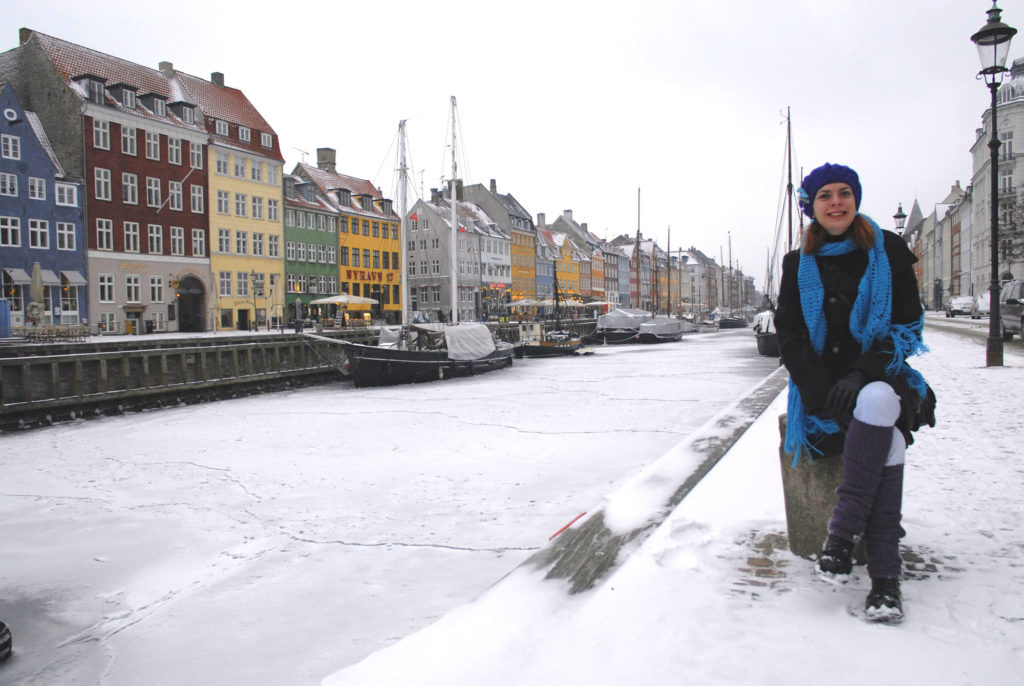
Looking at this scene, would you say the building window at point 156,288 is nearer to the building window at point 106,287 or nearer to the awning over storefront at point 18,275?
the building window at point 106,287

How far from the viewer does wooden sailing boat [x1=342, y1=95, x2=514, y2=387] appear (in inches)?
967

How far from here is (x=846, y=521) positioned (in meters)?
2.74

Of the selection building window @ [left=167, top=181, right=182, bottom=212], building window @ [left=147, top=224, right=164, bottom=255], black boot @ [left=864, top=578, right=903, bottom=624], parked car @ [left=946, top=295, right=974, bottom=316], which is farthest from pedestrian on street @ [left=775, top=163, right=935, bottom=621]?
parked car @ [left=946, top=295, right=974, bottom=316]

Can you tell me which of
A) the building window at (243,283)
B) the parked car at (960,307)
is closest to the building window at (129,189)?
the building window at (243,283)

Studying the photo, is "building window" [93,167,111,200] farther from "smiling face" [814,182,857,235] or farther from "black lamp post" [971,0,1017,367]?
"smiling face" [814,182,857,235]

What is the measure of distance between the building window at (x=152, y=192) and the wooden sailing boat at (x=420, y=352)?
810 inches

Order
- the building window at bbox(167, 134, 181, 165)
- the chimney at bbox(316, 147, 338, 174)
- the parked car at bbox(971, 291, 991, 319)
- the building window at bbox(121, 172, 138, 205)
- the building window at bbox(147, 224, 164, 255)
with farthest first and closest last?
the chimney at bbox(316, 147, 338, 174) → the building window at bbox(167, 134, 181, 165) → the building window at bbox(147, 224, 164, 255) → the building window at bbox(121, 172, 138, 205) → the parked car at bbox(971, 291, 991, 319)

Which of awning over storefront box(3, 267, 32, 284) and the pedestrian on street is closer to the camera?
the pedestrian on street

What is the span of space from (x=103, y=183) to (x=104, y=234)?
2.92m

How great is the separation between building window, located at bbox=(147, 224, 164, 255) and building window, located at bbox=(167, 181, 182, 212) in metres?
1.83

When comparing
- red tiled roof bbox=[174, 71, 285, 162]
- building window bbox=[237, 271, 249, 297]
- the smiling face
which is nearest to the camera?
the smiling face

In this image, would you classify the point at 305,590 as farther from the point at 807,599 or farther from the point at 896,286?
the point at 896,286

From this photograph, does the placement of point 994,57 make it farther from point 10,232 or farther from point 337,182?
point 337,182

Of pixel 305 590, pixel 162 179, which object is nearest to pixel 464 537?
pixel 305 590
